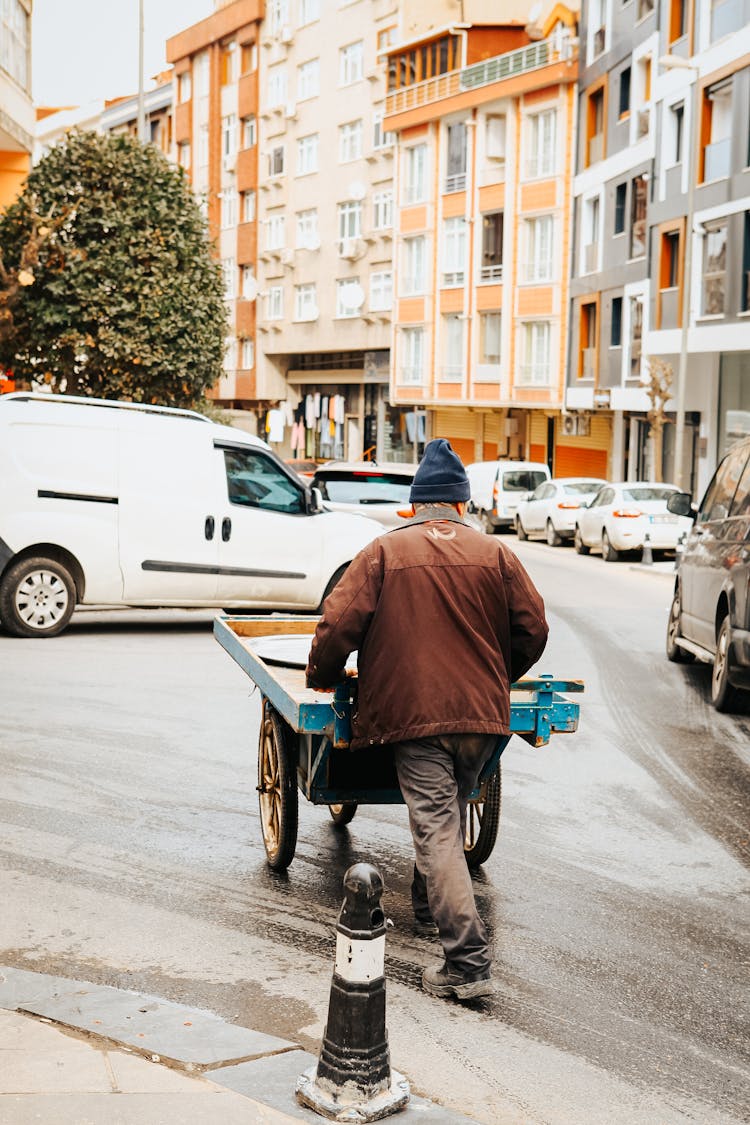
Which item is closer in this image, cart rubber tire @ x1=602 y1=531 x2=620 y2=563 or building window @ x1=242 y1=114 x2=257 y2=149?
cart rubber tire @ x1=602 y1=531 x2=620 y2=563

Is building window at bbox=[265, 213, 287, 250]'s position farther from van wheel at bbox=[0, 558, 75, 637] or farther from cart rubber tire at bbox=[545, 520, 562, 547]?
van wheel at bbox=[0, 558, 75, 637]

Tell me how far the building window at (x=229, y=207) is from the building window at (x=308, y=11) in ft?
31.6

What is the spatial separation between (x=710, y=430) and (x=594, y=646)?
2285 centimetres

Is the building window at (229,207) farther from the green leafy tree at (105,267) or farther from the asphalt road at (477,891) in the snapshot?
the asphalt road at (477,891)

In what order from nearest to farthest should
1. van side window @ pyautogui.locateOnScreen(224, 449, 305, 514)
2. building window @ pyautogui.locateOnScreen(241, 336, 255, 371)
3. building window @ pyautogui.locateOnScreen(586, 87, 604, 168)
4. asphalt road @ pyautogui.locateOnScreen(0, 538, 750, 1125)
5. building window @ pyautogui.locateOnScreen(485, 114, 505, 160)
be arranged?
asphalt road @ pyautogui.locateOnScreen(0, 538, 750, 1125) → van side window @ pyautogui.locateOnScreen(224, 449, 305, 514) → building window @ pyautogui.locateOnScreen(586, 87, 604, 168) → building window @ pyautogui.locateOnScreen(485, 114, 505, 160) → building window @ pyautogui.locateOnScreen(241, 336, 255, 371)

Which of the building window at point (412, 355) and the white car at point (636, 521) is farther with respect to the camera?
the building window at point (412, 355)

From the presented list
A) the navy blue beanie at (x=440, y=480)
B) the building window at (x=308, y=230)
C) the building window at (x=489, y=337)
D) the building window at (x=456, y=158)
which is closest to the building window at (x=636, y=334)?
the building window at (x=489, y=337)

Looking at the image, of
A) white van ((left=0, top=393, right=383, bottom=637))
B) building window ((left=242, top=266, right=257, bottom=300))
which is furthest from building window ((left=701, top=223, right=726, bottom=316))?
building window ((left=242, top=266, right=257, bottom=300))

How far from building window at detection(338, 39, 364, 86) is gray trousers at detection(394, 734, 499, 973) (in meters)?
59.3

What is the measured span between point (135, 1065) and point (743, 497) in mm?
9125

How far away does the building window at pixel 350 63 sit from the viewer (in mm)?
61094

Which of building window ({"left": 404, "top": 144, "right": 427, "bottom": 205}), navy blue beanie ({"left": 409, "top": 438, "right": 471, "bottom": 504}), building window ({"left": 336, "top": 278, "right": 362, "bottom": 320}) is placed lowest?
navy blue beanie ({"left": 409, "top": 438, "right": 471, "bottom": 504})

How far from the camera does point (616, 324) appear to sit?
45.4 metres

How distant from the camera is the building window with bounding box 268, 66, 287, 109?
2616 inches
